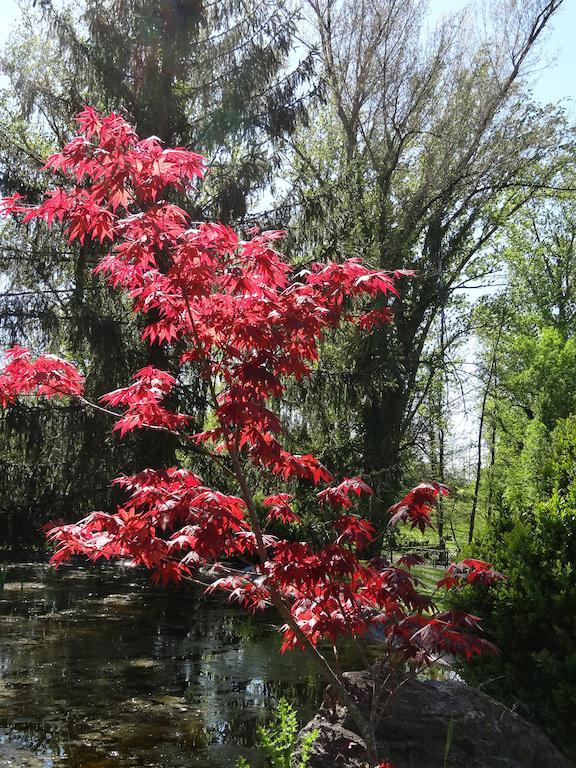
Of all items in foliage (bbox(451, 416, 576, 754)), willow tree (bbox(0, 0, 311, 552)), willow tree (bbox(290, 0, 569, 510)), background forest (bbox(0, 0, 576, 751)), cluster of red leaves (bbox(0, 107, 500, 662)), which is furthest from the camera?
willow tree (bbox(290, 0, 569, 510))

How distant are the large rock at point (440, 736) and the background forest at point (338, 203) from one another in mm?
380

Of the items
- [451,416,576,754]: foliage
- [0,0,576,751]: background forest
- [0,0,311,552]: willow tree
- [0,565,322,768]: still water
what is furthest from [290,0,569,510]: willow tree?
[451,416,576,754]: foliage

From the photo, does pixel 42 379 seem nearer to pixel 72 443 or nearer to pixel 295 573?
pixel 295 573

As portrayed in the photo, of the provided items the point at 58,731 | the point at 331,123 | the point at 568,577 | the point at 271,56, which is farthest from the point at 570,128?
the point at 58,731

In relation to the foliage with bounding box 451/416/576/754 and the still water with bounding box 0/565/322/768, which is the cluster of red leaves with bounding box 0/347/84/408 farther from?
the foliage with bounding box 451/416/576/754

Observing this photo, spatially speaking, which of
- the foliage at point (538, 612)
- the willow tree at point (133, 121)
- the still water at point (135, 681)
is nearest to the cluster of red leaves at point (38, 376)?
the still water at point (135, 681)

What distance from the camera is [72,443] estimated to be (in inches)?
471

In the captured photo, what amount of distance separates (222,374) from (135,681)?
13.0ft

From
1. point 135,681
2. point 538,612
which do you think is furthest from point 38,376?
point 135,681

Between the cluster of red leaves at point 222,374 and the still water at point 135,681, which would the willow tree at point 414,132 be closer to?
the still water at point 135,681

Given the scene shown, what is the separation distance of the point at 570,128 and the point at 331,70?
243 inches

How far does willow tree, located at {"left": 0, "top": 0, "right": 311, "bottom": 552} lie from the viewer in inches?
470

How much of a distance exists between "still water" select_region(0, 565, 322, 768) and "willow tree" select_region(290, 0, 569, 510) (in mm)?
6385

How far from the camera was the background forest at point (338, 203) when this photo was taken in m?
4.99
